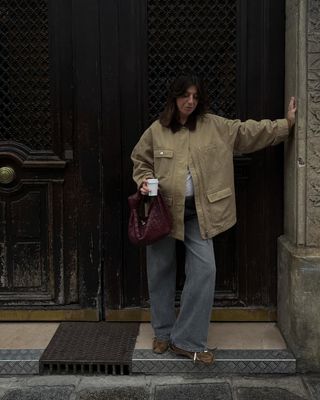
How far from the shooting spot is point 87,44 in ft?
13.9

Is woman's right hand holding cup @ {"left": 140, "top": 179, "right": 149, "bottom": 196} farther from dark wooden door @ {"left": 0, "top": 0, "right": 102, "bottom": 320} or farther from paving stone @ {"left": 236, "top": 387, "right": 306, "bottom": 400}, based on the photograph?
paving stone @ {"left": 236, "top": 387, "right": 306, "bottom": 400}

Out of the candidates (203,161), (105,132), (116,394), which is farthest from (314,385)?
(105,132)

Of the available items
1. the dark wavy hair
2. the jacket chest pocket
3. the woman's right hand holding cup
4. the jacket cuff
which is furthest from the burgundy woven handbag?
the jacket cuff

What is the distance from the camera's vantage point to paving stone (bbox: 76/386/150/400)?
11.7 ft

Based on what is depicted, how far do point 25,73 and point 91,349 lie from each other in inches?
79.1

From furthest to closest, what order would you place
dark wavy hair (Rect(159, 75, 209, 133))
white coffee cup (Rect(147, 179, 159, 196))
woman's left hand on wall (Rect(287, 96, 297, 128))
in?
woman's left hand on wall (Rect(287, 96, 297, 128))
dark wavy hair (Rect(159, 75, 209, 133))
white coffee cup (Rect(147, 179, 159, 196))

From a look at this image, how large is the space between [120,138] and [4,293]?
57.6 inches

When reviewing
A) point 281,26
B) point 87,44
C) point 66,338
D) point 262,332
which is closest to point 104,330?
point 66,338

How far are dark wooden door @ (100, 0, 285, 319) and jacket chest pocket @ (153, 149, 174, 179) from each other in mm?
607

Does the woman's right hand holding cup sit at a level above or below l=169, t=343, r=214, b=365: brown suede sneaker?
above

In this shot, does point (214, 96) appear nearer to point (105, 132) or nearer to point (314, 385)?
point (105, 132)

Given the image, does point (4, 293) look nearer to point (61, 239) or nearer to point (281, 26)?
point (61, 239)

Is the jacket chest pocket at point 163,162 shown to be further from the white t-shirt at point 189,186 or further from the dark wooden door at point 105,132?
the dark wooden door at point 105,132

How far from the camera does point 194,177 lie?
3.67 meters
